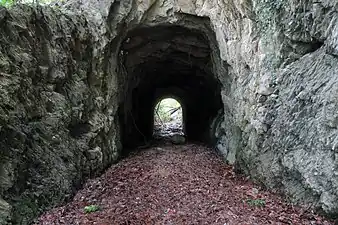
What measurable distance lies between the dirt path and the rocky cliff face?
1.06 ft

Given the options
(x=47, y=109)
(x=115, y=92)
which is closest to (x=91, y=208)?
(x=47, y=109)

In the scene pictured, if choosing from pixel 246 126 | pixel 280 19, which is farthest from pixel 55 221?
pixel 280 19

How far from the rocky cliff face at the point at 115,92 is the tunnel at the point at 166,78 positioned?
1.55m

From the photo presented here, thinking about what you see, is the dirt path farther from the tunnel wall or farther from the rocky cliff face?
the tunnel wall

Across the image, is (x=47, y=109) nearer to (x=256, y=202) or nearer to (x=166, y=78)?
(x=256, y=202)

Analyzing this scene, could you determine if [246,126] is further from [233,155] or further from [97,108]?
[97,108]

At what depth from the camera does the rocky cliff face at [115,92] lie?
487 cm

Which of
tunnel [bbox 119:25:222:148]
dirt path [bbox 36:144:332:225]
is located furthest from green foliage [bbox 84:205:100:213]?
tunnel [bbox 119:25:222:148]

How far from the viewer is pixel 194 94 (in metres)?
18.8

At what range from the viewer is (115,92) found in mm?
9938

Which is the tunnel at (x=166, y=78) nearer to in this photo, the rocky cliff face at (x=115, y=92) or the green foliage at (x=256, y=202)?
the rocky cliff face at (x=115, y=92)

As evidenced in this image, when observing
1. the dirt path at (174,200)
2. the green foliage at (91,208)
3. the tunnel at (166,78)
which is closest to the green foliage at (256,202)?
the dirt path at (174,200)

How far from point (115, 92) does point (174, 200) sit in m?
4.81

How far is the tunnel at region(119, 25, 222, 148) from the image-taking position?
11.4 m
